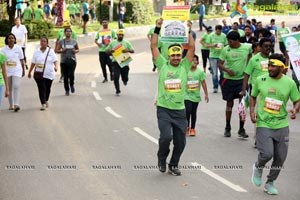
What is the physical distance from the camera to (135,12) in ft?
153

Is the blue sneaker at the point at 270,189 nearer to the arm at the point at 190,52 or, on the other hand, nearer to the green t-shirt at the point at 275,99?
the green t-shirt at the point at 275,99

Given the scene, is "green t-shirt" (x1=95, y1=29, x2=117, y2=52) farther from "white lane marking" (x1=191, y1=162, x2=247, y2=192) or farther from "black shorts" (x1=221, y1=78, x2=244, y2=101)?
"white lane marking" (x1=191, y1=162, x2=247, y2=192)

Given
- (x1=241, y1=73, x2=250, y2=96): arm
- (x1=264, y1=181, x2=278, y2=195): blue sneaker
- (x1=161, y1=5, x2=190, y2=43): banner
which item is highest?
(x1=161, y1=5, x2=190, y2=43): banner

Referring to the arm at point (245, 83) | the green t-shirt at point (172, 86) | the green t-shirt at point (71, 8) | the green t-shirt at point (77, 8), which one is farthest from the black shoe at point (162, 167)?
the green t-shirt at point (77, 8)

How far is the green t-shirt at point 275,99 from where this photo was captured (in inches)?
368

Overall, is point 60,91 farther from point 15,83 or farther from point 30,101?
point 15,83

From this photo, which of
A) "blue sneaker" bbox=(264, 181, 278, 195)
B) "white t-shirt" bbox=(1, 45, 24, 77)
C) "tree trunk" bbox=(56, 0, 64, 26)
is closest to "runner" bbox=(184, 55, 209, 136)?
"blue sneaker" bbox=(264, 181, 278, 195)

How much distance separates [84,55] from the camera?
31.2 meters

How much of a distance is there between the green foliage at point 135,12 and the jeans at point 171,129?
3633 centimetres

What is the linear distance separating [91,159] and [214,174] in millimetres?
2058

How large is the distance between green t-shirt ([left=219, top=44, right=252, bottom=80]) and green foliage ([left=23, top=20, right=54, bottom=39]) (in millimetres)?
21924

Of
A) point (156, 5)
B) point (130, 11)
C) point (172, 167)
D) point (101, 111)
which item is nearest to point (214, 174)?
point (172, 167)

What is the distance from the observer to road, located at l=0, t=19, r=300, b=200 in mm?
9570

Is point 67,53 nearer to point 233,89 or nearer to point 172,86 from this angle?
point 233,89
